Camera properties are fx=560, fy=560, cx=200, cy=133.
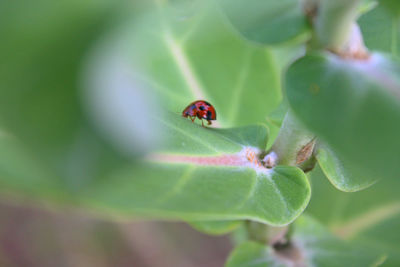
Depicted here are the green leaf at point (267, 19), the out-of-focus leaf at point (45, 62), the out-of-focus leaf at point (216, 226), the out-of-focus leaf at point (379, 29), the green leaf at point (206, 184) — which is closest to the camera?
the out-of-focus leaf at point (45, 62)

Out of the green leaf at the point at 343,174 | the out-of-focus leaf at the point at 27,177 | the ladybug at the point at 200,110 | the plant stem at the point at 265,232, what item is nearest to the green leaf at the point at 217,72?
the ladybug at the point at 200,110

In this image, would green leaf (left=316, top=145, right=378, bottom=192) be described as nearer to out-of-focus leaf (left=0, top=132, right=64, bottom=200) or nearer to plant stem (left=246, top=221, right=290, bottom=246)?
plant stem (left=246, top=221, right=290, bottom=246)

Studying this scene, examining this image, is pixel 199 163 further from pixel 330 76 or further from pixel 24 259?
pixel 24 259

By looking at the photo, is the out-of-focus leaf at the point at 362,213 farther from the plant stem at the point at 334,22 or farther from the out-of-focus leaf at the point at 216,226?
the plant stem at the point at 334,22

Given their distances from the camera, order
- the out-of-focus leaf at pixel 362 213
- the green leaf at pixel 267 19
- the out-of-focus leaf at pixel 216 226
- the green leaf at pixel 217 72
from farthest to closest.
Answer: the out-of-focus leaf at pixel 362 213 → the green leaf at pixel 217 72 → the out-of-focus leaf at pixel 216 226 → the green leaf at pixel 267 19

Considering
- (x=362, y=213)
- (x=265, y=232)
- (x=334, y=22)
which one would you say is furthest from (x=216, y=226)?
(x=362, y=213)

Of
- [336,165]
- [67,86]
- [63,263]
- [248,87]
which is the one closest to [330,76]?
[336,165]

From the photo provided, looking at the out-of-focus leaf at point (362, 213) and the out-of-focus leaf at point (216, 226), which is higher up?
the out-of-focus leaf at point (362, 213)

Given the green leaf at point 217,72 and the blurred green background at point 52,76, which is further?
the green leaf at point 217,72
